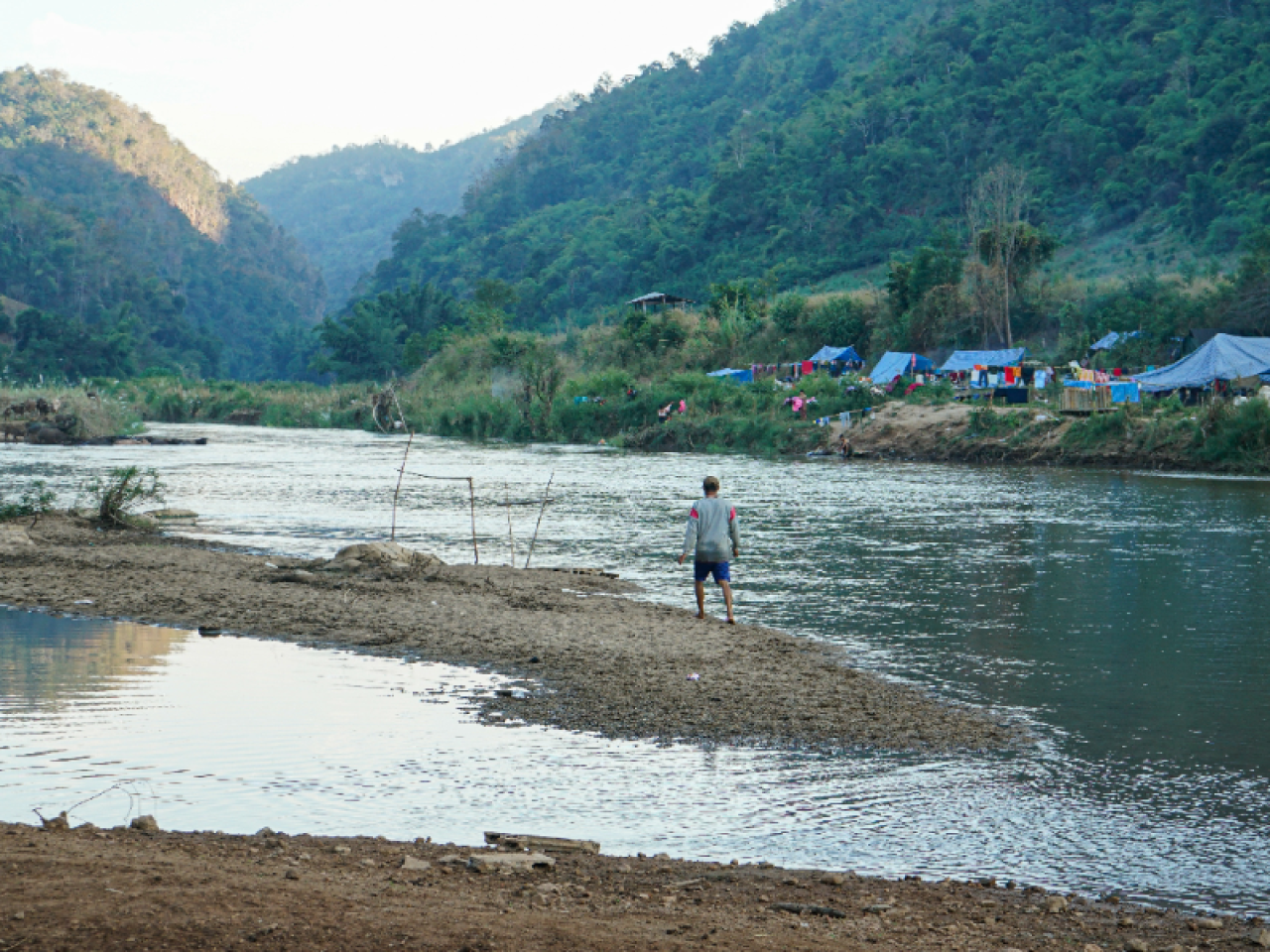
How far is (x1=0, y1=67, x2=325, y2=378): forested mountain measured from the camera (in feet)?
413

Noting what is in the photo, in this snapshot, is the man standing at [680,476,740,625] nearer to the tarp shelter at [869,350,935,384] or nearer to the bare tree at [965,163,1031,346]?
the tarp shelter at [869,350,935,384]

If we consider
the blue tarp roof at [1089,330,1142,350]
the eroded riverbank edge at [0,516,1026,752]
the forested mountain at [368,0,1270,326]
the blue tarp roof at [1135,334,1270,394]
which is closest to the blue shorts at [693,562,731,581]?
the eroded riverbank edge at [0,516,1026,752]

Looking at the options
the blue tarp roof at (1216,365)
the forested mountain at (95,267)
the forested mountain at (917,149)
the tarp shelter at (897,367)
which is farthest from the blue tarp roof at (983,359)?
the forested mountain at (95,267)

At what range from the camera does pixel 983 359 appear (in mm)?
67812

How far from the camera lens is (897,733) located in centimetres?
1012

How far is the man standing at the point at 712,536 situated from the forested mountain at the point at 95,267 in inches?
4578

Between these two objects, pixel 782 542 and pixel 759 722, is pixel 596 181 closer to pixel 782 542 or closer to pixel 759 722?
pixel 782 542

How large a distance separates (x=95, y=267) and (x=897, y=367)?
409 ft

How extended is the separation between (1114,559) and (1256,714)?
468 inches

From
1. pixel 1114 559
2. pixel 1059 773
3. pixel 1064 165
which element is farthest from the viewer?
pixel 1064 165

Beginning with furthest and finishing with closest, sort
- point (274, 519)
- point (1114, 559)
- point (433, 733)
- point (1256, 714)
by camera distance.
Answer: point (274, 519)
point (1114, 559)
point (1256, 714)
point (433, 733)

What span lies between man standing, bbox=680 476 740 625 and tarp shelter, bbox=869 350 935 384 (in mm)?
54618

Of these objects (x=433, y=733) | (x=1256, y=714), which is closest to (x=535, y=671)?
(x=433, y=733)

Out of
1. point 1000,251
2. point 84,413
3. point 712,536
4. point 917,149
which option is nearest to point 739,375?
point 1000,251
